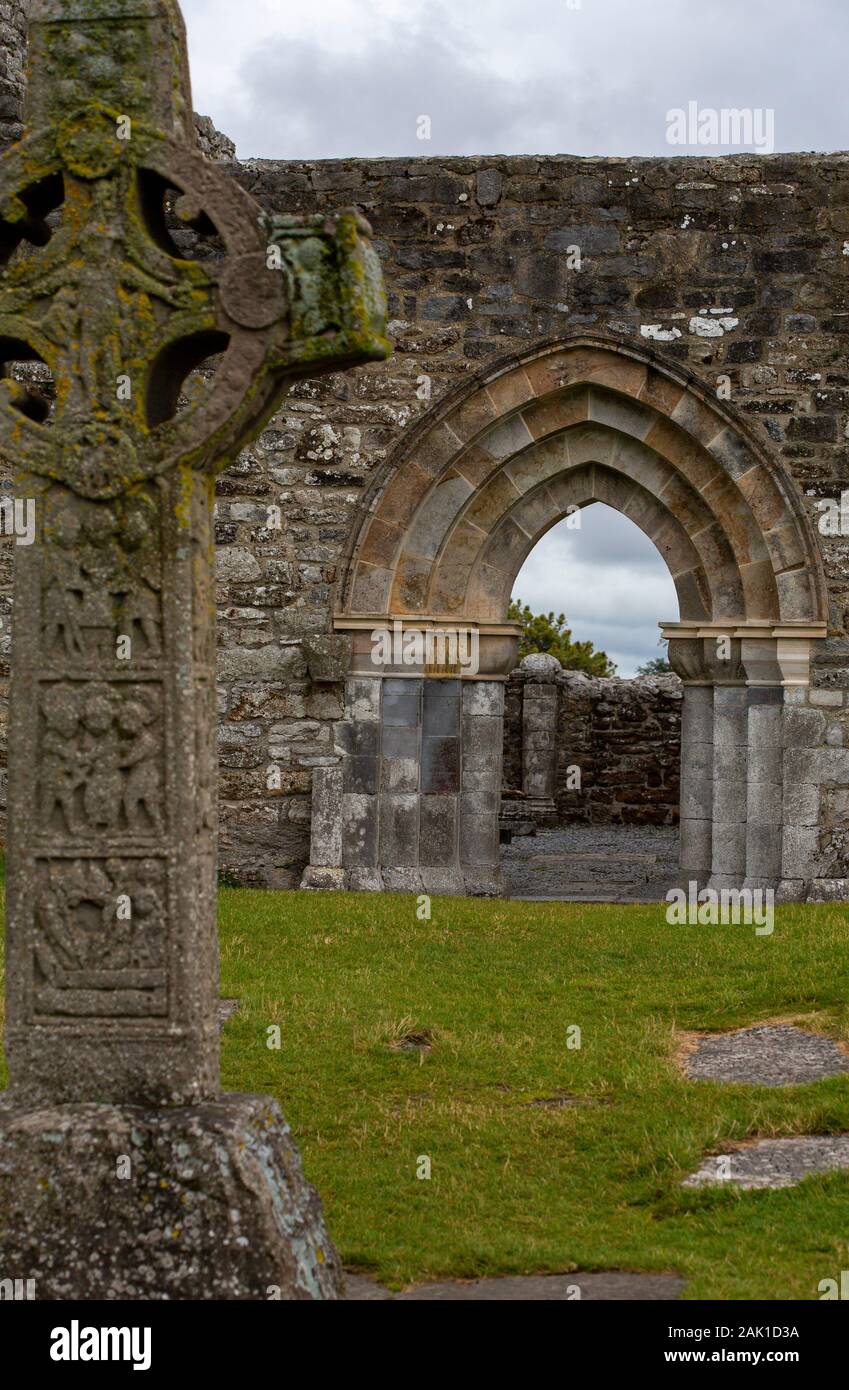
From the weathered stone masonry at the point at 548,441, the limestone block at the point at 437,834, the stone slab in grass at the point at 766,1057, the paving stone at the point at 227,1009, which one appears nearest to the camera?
the stone slab in grass at the point at 766,1057

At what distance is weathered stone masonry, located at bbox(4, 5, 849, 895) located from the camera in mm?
9062

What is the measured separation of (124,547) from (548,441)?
642 centimetres

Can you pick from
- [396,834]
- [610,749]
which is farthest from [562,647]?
[396,834]

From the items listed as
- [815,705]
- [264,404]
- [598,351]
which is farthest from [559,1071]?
[598,351]

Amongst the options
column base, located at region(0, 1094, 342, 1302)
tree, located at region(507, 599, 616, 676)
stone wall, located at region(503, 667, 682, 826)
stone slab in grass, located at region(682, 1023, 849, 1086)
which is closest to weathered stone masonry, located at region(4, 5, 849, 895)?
stone slab in grass, located at region(682, 1023, 849, 1086)

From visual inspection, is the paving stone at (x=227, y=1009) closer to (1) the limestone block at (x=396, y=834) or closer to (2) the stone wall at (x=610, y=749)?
(1) the limestone block at (x=396, y=834)

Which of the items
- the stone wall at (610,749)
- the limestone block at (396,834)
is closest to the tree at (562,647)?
the stone wall at (610,749)

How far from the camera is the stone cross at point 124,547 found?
3297 millimetres

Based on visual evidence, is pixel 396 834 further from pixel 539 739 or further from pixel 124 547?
pixel 539 739

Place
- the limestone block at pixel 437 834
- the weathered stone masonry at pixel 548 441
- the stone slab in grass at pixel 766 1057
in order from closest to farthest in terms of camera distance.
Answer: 1. the stone slab in grass at pixel 766 1057
2. the weathered stone masonry at pixel 548 441
3. the limestone block at pixel 437 834

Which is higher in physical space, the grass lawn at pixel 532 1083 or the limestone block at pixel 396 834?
the limestone block at pixel 396 834

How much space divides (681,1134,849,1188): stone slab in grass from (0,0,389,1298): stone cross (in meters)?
1.27

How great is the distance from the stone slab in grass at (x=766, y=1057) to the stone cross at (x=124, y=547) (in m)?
2.22

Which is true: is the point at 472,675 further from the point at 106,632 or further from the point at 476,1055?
the point at 106,632
